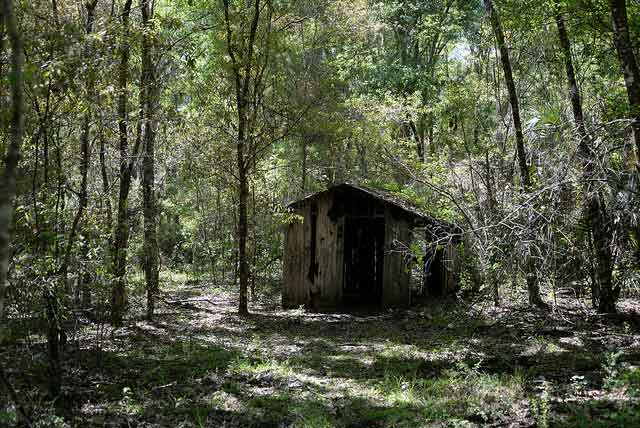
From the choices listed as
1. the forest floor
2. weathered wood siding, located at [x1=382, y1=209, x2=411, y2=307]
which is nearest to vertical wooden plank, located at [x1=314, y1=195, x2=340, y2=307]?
weathered wood siding, located at [x1=382, y1=209, x2=411, y2=307]

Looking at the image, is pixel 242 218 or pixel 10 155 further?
pixel 242 218

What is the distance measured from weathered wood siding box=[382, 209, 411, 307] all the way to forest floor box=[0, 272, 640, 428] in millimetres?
2151

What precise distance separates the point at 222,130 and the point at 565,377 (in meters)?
10.8

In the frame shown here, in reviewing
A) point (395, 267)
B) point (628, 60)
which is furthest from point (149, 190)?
point (628, 60)

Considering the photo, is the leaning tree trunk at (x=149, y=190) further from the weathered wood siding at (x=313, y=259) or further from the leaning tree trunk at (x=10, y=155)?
the leaning tree trunk at (x=10, y=155)

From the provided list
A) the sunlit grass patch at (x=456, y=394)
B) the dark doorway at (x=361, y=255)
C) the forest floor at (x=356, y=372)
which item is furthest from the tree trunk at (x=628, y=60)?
the dark doorway at (x=361, y=255)

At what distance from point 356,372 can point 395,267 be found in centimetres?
721

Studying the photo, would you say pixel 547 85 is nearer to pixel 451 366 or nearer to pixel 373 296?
pixel 373 296

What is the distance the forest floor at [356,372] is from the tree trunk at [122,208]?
60 cm

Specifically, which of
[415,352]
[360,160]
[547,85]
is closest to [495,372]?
[415,352]

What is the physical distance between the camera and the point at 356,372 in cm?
860

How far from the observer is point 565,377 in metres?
7.52

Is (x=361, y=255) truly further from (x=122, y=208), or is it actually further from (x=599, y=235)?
(x=122, y=208)

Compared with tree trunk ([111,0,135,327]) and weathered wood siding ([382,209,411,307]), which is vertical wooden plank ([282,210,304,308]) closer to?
weathered wood siding ([382,209,411,307])
